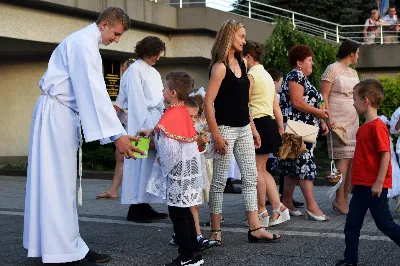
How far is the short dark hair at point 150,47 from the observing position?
8266mm

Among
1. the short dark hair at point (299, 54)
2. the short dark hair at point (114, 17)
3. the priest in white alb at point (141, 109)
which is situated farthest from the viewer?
the short dark hair at point (299, 54)

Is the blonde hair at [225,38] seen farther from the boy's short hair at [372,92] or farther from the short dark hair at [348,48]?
the short dark hair at [348,48]

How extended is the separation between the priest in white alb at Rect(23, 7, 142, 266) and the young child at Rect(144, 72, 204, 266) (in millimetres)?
467

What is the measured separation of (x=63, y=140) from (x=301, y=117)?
137 inches

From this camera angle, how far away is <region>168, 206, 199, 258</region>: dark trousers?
19.3 feet

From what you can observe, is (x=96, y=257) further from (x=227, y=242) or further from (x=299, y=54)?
(x=299, y=54)

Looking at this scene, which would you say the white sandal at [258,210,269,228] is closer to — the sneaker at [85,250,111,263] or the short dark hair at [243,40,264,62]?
the short dark hair at [243,40,264,62]

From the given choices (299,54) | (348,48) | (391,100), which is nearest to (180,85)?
(299,54)

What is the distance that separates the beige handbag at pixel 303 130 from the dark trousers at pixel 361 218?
8.80 ft

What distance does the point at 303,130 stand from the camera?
8.45 metres

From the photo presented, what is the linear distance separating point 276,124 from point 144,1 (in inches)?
467

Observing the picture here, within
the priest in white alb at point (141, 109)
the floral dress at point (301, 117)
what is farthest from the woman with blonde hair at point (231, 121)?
the floral dress at point (301, 117)

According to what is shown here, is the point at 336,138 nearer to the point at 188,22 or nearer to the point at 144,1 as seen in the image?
the point at 144,1


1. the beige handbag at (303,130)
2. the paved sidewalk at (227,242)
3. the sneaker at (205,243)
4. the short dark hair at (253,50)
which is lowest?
the paved sidewalk at (227,242)
